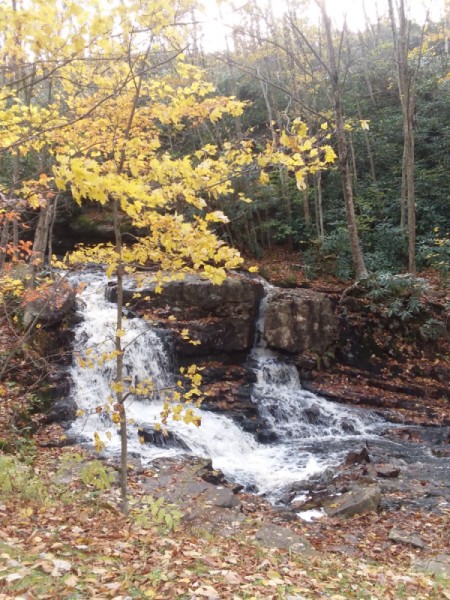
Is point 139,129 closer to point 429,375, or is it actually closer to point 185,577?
point 185,577

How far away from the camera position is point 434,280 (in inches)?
582

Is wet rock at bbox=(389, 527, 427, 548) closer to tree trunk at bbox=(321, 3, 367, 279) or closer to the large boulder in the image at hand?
the large boulder

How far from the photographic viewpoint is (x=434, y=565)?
4.94 meters

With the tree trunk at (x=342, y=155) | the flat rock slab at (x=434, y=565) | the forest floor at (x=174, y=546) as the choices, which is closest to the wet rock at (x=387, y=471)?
the forest floor at (x=174, y=546)

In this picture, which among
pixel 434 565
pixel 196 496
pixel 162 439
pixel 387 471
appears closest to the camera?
pixel 434 565

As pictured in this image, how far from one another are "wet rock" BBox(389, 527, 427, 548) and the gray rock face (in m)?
6.68

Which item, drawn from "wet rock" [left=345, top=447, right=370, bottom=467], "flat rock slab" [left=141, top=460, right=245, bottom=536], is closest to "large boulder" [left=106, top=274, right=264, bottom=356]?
"wet rock" [left=345, top=447, right=370, bottom=467]

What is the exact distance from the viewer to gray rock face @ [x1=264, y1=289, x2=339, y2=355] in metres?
12.6

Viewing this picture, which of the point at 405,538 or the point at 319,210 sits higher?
the point at 319,210

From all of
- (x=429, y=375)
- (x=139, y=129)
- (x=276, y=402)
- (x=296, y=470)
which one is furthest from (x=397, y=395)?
(x=139, y=129)

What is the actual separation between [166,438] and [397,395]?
19.9 ft

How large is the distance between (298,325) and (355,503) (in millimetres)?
6274

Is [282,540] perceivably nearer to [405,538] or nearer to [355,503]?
[405,538]

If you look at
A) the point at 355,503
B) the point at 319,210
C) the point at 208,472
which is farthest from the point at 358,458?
the point at 319,210
